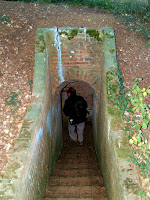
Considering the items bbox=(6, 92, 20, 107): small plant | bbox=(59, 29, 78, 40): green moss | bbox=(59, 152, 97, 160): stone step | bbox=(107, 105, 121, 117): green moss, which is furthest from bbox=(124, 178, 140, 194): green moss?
bbox=(59, 29, 78, 40): green moss

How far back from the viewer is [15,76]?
5.02 m

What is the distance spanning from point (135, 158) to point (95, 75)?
3.08 metres

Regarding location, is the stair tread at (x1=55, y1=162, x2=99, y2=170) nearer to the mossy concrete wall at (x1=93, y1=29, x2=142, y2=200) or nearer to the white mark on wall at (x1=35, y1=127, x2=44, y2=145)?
the mossy concrete wall at (x1=93, y1=29, x2=142, y2=200)

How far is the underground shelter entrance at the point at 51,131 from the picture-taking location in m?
3.36

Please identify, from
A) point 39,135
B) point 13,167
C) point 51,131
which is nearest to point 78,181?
point 51,131

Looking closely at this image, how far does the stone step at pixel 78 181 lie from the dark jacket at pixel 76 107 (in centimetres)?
213

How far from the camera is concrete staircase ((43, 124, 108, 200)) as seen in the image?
461 cm

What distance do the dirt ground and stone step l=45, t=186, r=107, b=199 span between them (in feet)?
6.53

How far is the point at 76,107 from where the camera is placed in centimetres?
648

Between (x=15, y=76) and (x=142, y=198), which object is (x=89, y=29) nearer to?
(x=15, y=76)

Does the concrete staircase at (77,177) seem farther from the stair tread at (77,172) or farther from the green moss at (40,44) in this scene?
the green moss at (40,44)

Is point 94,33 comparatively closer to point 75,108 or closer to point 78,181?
point 75,108

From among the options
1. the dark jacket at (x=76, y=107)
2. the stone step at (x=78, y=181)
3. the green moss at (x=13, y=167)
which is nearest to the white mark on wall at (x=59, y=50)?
the dark jacket at (x=76, y=107)

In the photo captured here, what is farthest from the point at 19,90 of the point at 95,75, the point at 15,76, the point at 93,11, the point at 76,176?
the point at 93,11
